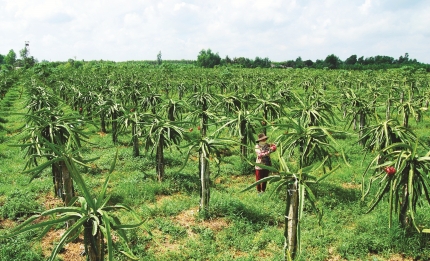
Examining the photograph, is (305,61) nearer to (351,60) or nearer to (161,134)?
(351,60)

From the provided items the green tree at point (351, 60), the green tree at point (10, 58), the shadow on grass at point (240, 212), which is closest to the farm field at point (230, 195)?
the shadow on grass at point (240, 212)

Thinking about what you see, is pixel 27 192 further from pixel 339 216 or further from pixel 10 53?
pixel 10 53

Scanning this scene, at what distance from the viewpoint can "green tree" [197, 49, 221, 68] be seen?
326ft

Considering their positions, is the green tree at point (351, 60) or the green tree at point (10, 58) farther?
the green tree at point (351, 60)

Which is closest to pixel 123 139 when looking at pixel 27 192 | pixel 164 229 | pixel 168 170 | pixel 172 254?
pixel 168 170

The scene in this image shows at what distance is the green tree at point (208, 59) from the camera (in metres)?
99.2

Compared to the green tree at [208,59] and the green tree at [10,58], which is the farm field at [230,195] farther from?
the green tree at [10,58]

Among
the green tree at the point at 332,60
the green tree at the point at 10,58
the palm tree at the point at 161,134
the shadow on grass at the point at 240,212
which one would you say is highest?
the green tree at the point at 10,58

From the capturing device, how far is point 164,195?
30.0 ft

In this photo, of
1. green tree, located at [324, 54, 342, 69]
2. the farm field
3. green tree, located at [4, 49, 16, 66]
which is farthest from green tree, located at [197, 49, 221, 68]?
the farm field

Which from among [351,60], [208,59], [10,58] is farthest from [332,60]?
[10,58]

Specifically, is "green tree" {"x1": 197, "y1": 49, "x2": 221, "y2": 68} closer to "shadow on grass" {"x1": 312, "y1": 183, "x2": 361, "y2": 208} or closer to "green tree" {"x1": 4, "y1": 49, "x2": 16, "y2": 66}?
"green tree" {"x1": 4, "y1": 49, "x2": 16, "y2": 66}

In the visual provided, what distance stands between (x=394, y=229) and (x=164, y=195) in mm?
5871

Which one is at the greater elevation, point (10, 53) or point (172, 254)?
point (10, 53)
